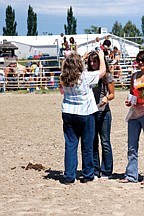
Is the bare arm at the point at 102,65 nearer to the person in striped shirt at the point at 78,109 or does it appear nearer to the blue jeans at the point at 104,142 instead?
the person in striped shirt at the point at 78,109

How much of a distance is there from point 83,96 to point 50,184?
127 cm

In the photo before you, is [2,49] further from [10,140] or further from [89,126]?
[89,126]

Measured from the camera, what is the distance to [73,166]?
7.88 m

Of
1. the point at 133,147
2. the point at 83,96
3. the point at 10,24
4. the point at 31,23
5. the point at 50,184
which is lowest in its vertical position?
the point at 50,184

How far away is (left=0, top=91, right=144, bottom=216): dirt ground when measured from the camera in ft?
21.6

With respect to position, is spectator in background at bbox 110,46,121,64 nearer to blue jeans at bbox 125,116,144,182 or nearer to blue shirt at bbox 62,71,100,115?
blue jeans at bbox 125,116,144,182

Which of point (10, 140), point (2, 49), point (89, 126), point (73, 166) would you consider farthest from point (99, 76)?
point (2, 49)

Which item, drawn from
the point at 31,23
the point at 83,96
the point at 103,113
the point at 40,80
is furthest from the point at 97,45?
the point at 31,23

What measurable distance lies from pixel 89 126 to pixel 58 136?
178 inches

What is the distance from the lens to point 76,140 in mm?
7836

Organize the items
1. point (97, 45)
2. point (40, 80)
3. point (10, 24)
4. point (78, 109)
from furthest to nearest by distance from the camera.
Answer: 1. point (10, 24)
2. point (40, 80)
3. point (97, 45)
4. point (78, 109)

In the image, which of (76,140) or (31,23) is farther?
(31,23)

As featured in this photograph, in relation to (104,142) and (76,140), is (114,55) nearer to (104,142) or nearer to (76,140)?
(104,142)

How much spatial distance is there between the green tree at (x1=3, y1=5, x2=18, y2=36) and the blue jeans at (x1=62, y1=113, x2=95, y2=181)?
122 m
